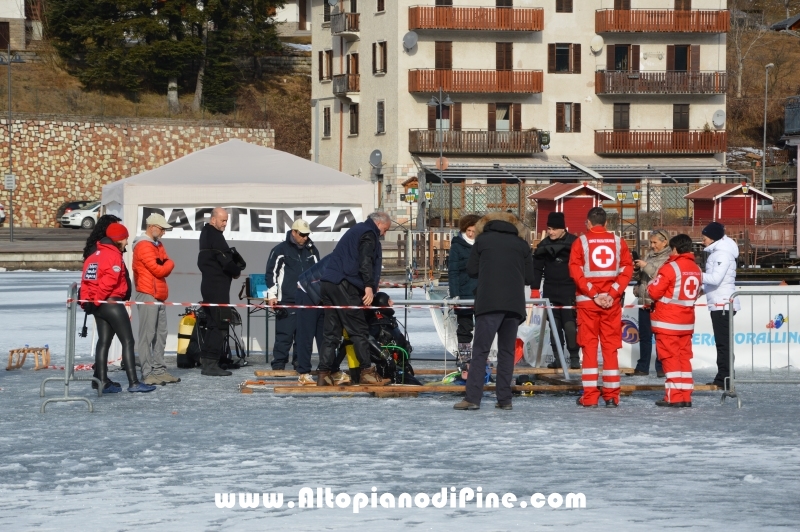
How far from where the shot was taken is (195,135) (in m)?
58.1

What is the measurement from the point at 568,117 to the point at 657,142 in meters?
4.34

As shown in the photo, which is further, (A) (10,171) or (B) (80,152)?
(B) (80,152)

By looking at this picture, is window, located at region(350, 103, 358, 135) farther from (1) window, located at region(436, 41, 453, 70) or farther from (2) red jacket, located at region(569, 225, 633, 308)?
(2) red jacket, located at region(569, 225, 633, 308)

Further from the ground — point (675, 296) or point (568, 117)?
point (568, 117)

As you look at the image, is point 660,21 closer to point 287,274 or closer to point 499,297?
point 287,274

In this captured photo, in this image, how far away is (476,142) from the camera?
58.8m

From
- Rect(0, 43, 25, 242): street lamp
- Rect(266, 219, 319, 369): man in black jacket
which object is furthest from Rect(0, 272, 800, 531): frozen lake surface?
Rect(0, 43, 25, 242): street lamp

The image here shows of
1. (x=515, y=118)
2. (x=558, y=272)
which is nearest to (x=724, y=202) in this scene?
(x=515, y=118)

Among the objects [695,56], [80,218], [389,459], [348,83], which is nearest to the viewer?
[389,459]

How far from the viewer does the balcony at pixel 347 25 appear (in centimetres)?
6022

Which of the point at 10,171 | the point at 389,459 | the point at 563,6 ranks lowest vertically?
the point at 389,459

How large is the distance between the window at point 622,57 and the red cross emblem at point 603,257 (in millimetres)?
50949

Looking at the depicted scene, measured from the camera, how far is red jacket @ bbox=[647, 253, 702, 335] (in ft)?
37.3

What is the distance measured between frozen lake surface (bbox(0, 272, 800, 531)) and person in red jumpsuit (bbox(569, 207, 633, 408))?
511 millimetres
